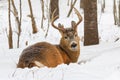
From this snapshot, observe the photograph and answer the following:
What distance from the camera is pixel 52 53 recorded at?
711 cm

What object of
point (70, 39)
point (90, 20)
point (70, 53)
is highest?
point (70, 39)

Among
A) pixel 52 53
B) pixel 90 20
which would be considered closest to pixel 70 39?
pixel 52 53

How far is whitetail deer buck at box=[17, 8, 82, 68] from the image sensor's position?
6574mm

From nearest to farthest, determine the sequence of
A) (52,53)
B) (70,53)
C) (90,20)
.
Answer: (52,53) → (70,53) → (90,20)

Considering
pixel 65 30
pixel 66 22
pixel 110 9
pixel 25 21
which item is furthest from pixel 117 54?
pixel 110 9

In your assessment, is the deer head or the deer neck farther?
the deer neck

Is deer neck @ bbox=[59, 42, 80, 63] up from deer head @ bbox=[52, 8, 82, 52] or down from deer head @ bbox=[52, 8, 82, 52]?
down

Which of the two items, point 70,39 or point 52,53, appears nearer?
point 52,53

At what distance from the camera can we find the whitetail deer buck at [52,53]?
6574 millimetres

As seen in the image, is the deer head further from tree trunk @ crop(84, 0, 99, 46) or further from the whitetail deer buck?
tree trunk @ crop(84, 0, 99, 46)

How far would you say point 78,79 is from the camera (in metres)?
5.31

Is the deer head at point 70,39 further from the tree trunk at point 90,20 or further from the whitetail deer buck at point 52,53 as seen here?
the tree trunk at point 90,20

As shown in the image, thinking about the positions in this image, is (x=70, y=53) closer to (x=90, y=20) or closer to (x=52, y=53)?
(x=52, y=53)

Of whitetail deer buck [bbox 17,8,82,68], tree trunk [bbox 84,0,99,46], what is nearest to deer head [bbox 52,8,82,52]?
whitetail deer buck [bbox 17,8,82,68]
